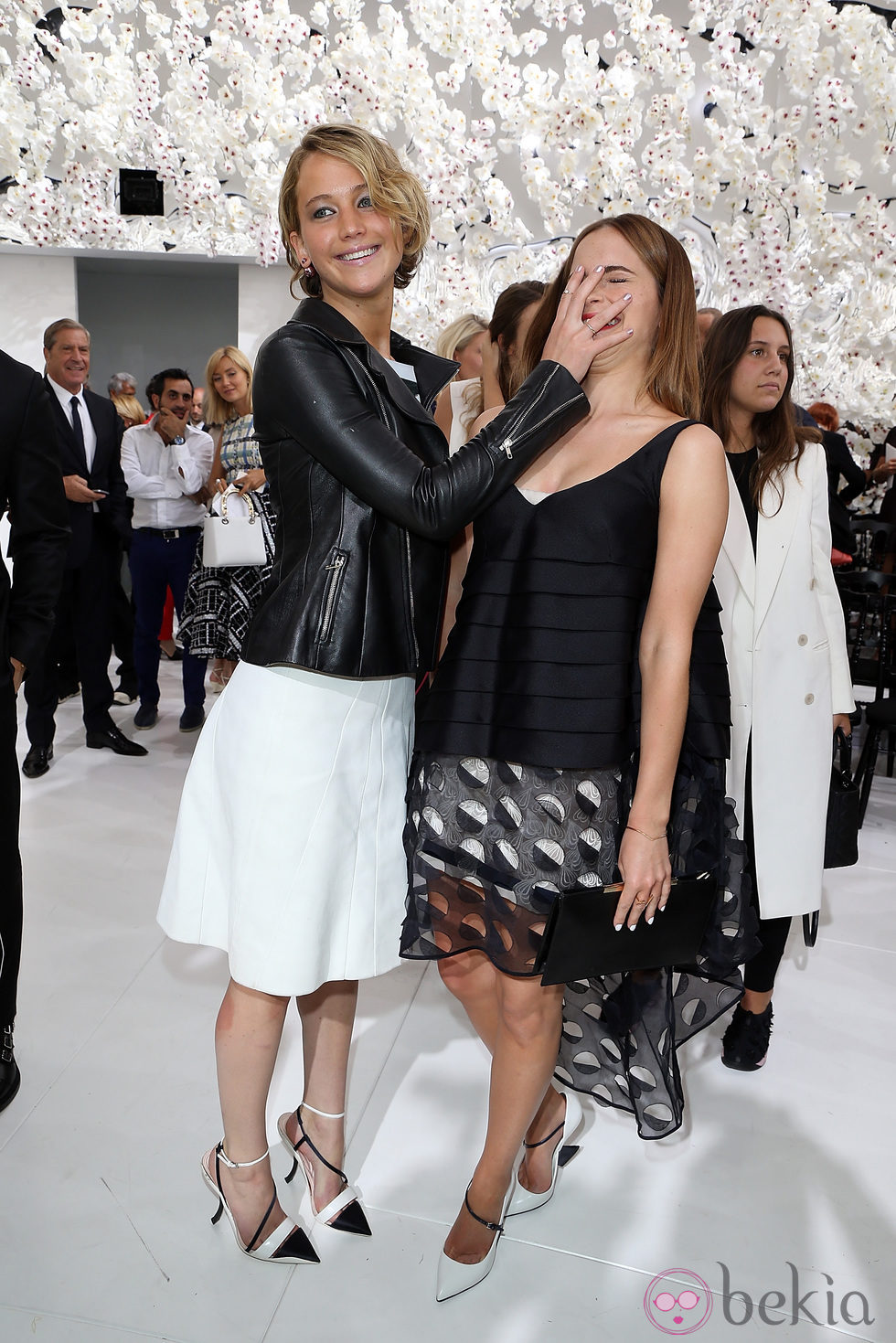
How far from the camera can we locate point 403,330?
21.7 ft

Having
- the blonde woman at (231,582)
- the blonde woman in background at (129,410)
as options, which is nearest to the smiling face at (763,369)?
the blonde woman at (231,582)

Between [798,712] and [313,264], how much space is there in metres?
1.35

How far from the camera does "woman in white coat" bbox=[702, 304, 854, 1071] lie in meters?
2.15

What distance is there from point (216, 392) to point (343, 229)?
134 inches

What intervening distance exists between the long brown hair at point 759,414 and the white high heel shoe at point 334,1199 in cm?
153

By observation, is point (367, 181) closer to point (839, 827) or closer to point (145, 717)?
point (839, 827)

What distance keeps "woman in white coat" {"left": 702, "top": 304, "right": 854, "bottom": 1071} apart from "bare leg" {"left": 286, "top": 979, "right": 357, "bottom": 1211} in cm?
95

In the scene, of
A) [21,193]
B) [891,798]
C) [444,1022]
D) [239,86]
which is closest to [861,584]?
[891,798]

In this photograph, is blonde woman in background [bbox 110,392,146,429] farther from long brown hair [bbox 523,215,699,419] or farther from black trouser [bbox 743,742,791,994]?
long brown hair [bbox 523,215,699,419]

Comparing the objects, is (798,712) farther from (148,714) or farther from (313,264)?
(148,714)

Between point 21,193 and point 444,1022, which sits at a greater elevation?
point 21,193

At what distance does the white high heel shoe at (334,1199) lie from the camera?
1.76m

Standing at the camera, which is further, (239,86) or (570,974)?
(239,86)

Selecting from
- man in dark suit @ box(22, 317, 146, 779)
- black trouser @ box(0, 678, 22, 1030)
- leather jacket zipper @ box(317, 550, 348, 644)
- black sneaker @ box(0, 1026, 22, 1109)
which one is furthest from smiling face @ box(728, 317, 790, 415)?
man in dark suit @ box(22, 317, 146, 779)
